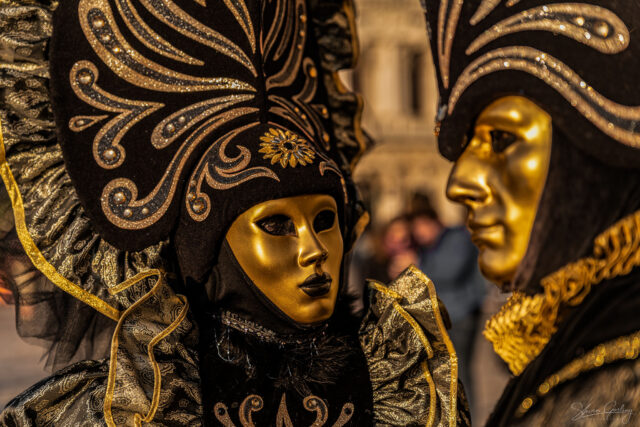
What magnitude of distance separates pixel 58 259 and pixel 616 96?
5.48 ft

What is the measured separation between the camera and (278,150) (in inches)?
93.3

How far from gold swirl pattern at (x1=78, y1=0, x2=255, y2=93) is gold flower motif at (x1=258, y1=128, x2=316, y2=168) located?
28 cm

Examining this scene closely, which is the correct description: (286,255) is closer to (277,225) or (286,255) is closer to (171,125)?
(277,225)

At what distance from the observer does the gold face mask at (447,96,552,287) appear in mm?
1638

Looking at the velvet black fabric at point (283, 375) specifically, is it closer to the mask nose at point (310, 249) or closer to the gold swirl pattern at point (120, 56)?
the mask nose at point (310, 249)

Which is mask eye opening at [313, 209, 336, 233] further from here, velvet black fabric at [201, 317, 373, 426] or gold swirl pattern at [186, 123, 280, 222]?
velvet black fabric at [201, 317, 373, 426]

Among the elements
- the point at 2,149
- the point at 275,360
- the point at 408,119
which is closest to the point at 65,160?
the point at 2,149

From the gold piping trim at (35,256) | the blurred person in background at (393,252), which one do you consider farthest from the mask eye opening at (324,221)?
the blurred person in background at (393,252)

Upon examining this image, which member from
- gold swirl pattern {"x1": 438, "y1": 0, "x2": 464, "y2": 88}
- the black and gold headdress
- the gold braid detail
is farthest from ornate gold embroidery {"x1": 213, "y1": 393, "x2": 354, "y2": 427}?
gold swirl pattern {"x1": 438, "y1": 0, "x2": 464, "y2": 88}

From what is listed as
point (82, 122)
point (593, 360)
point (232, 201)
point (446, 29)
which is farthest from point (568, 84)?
point (82, 122)

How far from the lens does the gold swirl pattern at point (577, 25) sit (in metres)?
1.49

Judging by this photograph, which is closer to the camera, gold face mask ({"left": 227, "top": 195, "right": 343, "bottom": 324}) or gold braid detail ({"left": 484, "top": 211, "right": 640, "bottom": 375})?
gold braid detail ({"left": 484, "top": 211, "right": 640, "bottom": 375})

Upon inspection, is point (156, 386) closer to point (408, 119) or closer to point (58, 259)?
point (58, 259)

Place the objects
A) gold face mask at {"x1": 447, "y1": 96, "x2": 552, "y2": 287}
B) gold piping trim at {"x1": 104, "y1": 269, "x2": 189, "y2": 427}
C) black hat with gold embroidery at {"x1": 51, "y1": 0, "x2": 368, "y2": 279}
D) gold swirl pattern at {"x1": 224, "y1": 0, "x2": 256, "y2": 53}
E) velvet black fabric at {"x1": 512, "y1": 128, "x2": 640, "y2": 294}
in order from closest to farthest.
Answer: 1. velvet black fabric at {"x1": 512, "y1": 128, "x2": 640, "y2": 294}
2. gold face mask at {"x1": 447, "y1": 96, "x2": 552, "y2": 287}
3. gold piping trim at {"x1": 104, "y1": 269, "x2": 189, "y2": 427}
4. black hat with gold embroidery at {"x1": 51, "y1": 0, "x2": 368, "y2": 279}
5. gold swirl pattern at {"x1": 224, "y1": 0, "x2": 256, "y2": 53}
